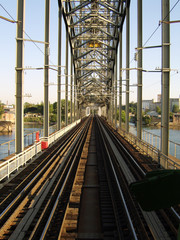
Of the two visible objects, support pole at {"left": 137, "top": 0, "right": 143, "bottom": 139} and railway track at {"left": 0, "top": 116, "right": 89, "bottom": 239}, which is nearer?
railway track at {"left": 0, "top": 116, "right": 89, "bottom": 239}

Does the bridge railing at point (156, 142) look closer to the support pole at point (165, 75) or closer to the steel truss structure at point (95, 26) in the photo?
the support pole at point (165, 75)

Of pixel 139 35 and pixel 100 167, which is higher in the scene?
pixel 139 35

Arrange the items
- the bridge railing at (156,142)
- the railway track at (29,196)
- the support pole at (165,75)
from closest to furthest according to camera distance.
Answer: the railway track at (29,196) → the support pole at (165,75) → the bridge railing at (156,142)

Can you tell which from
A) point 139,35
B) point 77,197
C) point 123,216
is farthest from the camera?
point 139,35

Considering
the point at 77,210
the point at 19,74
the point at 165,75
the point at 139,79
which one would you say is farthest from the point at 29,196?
the point at 139,79

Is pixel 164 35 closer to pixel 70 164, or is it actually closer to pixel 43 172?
pixel 70 164

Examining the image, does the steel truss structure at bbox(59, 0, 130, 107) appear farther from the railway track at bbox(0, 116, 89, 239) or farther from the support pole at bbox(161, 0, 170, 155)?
the railway track at bbox(0, 116, 89, 239)

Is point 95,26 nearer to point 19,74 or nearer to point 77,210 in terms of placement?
point 19,74

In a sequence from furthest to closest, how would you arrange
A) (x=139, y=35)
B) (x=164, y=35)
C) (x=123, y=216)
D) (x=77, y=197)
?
(x=139, y=35) → (x=164, y=35) → (x=77, y=197) → (x=123, y=216)

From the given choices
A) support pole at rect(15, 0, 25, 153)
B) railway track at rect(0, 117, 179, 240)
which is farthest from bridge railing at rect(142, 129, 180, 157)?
support pole at rect(15, 0, 25, 153)

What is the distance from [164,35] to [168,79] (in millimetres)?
2479

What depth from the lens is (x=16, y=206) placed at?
7062 millimetres

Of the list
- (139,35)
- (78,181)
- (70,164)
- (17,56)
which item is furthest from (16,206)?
(139,35)

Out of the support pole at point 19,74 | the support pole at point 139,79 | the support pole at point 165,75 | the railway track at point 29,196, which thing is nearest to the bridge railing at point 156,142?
the support pole at point 165,75
